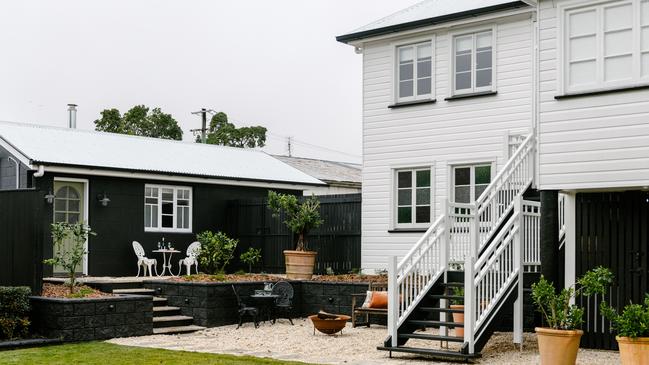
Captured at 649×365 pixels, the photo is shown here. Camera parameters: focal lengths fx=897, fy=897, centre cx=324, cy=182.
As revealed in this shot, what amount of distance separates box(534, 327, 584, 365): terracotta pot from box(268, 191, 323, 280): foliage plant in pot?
26.9ft

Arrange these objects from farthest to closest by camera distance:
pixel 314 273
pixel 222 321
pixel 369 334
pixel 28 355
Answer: pixel 314 273
pixel 222 321
pixel 369 334
pixel 28 355

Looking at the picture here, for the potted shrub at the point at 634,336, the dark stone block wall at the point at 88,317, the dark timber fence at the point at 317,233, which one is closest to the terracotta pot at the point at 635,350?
the potted shrub at the point at 634,336

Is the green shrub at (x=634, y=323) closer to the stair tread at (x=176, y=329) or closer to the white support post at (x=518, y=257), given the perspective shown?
the white support post at (x=518, y=257)

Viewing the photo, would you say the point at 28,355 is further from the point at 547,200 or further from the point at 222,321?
the point at 547,200

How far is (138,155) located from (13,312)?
869cm

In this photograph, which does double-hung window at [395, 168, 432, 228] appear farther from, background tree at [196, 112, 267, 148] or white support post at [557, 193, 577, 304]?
background tree at [196, 112, 267, 148]

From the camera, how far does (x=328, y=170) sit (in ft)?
113

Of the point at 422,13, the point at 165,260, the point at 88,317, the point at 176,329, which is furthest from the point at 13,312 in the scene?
the point at 422,13

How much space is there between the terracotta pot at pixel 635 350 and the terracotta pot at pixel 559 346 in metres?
0.72

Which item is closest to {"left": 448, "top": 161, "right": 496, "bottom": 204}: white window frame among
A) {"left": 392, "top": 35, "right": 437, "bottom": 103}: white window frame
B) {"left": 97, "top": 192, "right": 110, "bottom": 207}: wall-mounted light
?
{"left": 392, "top": 35, "right": 437, "bottom": 103}: white window frame

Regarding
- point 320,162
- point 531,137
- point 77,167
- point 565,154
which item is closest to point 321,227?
point 77,167

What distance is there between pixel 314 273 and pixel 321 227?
107 centimetres

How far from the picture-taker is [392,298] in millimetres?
12773

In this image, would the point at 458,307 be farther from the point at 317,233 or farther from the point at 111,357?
the point at 317,233
